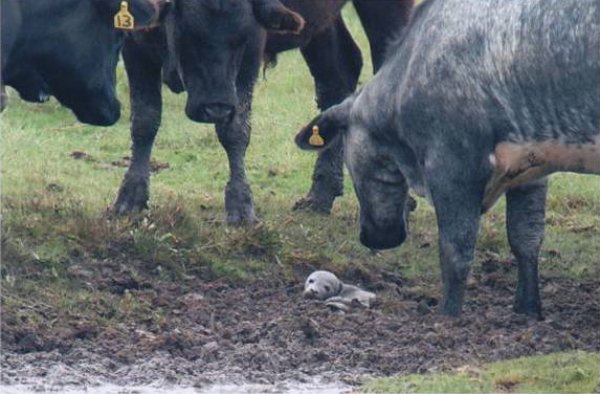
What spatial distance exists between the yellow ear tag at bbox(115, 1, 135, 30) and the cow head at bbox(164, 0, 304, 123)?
1812mm

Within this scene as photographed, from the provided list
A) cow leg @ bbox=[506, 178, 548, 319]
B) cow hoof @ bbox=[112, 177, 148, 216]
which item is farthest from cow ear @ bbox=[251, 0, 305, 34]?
cow leg @ bbox=[506, 178, 548, 319]

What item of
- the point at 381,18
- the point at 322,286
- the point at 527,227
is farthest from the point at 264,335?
the point at 381,18

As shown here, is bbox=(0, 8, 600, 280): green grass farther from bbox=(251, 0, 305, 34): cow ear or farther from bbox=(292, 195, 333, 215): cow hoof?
bbox=(251, 0, 305, 34): cow ear

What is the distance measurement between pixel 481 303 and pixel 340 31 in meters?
4.03

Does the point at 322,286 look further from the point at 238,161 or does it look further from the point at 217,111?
the point at 238,161

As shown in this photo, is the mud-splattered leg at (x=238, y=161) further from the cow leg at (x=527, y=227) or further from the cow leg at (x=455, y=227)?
the cow leg at (x=455, y=227)

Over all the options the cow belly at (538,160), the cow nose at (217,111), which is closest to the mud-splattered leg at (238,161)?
the cow nose at (217,111)

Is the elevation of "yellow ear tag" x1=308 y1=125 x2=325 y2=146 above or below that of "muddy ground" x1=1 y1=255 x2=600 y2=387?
above

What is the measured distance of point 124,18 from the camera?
33.4ft

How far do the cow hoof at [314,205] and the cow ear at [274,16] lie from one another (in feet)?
4.57

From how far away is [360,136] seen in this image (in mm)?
11031

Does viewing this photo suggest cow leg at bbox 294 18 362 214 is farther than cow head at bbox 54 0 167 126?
Yes

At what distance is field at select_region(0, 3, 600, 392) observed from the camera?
30.2 feet

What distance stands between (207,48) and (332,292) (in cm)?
219
